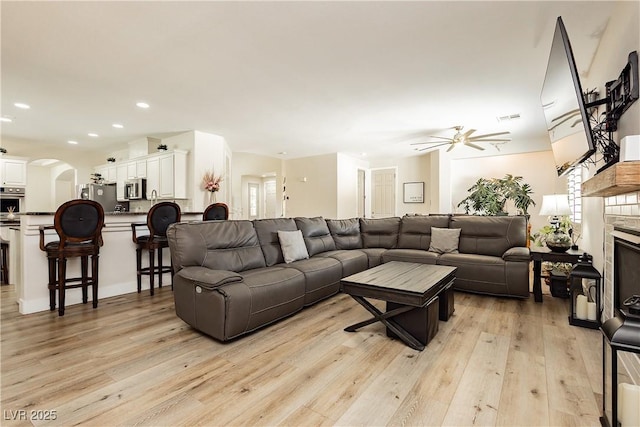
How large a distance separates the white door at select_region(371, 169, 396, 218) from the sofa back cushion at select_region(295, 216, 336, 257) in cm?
465

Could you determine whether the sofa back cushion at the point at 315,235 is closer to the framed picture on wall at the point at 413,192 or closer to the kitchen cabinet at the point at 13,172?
the framed picture on wall at the point at 413,192

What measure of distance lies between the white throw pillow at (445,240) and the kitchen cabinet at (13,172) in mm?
8483

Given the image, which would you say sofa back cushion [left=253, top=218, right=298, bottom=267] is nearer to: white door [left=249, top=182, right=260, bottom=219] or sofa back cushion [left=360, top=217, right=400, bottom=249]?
sofa back cushion [left=360, top=217, right=400, bottom=249]

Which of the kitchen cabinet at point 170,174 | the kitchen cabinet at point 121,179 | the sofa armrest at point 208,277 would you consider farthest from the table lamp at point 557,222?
the kitchen cabinet at point 121,179

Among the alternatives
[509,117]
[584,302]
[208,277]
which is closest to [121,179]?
[208,277]

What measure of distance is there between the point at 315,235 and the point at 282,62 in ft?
7.35

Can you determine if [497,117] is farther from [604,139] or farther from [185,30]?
[185,30]

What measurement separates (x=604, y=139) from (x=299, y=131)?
175 inches

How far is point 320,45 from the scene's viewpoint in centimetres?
273

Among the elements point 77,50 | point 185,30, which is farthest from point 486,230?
point 77,50

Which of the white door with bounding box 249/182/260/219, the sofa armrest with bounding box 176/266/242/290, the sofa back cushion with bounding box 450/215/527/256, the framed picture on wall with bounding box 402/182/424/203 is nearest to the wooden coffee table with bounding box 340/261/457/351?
the sofa armrest with bounding box 176/266/242/290

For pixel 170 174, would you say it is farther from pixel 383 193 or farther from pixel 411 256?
pixel 383 193

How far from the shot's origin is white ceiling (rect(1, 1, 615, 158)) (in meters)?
2.30

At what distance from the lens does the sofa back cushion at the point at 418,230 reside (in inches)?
182
